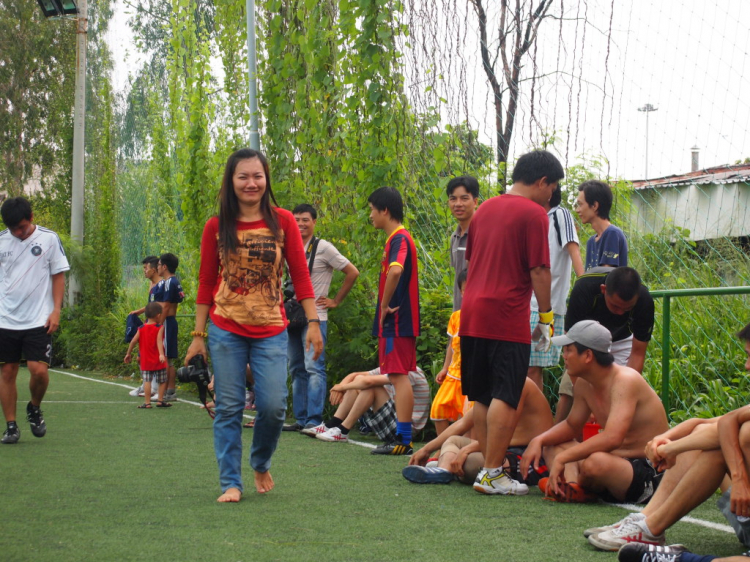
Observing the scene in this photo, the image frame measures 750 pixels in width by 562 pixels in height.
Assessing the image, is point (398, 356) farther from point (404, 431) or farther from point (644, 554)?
point (644, 554)

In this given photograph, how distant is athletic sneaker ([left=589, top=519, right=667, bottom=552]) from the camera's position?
3.62 metres

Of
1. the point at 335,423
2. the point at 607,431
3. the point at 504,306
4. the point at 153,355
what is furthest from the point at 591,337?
the point at 153,355

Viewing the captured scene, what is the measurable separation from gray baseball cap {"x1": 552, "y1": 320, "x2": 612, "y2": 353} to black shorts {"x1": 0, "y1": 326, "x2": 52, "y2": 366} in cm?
439

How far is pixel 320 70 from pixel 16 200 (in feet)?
11.3

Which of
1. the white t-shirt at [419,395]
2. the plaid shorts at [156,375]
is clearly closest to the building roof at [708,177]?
the white t-shirt at [419,395]

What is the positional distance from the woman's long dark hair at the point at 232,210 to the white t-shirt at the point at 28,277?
9.88 feet

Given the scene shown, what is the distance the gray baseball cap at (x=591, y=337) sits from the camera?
4668mm

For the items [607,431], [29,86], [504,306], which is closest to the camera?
[607,431]

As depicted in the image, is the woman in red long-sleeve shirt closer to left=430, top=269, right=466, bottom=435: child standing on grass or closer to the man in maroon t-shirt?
the man in maroon t-shirt

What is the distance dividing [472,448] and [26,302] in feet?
12.8

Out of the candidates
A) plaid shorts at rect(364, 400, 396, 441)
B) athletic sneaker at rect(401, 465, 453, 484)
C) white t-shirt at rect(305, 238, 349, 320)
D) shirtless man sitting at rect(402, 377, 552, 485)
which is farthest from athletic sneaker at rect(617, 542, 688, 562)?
white t-shirt at rect(305, 238, 349, 320)

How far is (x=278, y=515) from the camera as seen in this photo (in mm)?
4352

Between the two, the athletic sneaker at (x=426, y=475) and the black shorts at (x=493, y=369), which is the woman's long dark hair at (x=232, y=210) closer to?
the black shorts at (x=493, y=369)

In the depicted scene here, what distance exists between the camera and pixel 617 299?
5164 mm
